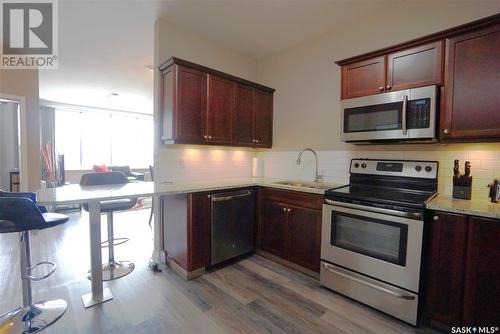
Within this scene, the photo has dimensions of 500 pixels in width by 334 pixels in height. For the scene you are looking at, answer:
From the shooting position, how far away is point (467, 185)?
1.80 meters

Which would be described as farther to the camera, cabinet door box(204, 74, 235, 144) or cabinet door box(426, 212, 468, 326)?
cabinet door box(204, 74, 235, 144)

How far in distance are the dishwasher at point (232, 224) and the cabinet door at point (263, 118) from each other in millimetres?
880

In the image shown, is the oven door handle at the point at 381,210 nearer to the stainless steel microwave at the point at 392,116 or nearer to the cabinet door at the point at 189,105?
the stainless steel microwave at the point at 392,116

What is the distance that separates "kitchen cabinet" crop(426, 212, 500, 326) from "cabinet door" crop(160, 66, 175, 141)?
240 cm

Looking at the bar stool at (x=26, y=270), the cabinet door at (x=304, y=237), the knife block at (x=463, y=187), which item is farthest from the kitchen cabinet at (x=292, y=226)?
the bar stool at (x=26, y=270)

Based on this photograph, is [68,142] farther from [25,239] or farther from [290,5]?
[290,5]

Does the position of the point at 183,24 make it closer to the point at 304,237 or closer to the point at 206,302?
the point at 304,237

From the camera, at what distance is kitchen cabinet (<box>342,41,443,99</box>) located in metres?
1.87

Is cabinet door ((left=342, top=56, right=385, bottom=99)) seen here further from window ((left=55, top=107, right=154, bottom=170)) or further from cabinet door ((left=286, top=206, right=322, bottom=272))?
window ((left=55, top=107, right=154, bottom=170))

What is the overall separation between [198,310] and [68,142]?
7.61 m

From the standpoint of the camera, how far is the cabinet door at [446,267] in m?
1.56

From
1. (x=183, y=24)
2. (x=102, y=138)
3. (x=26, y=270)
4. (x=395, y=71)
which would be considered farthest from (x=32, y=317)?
(x=102, y=138)

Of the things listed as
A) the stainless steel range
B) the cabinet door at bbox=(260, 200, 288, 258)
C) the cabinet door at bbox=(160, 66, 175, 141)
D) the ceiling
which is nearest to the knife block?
the stainless steel range

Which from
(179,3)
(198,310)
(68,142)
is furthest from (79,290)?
(68,142)
